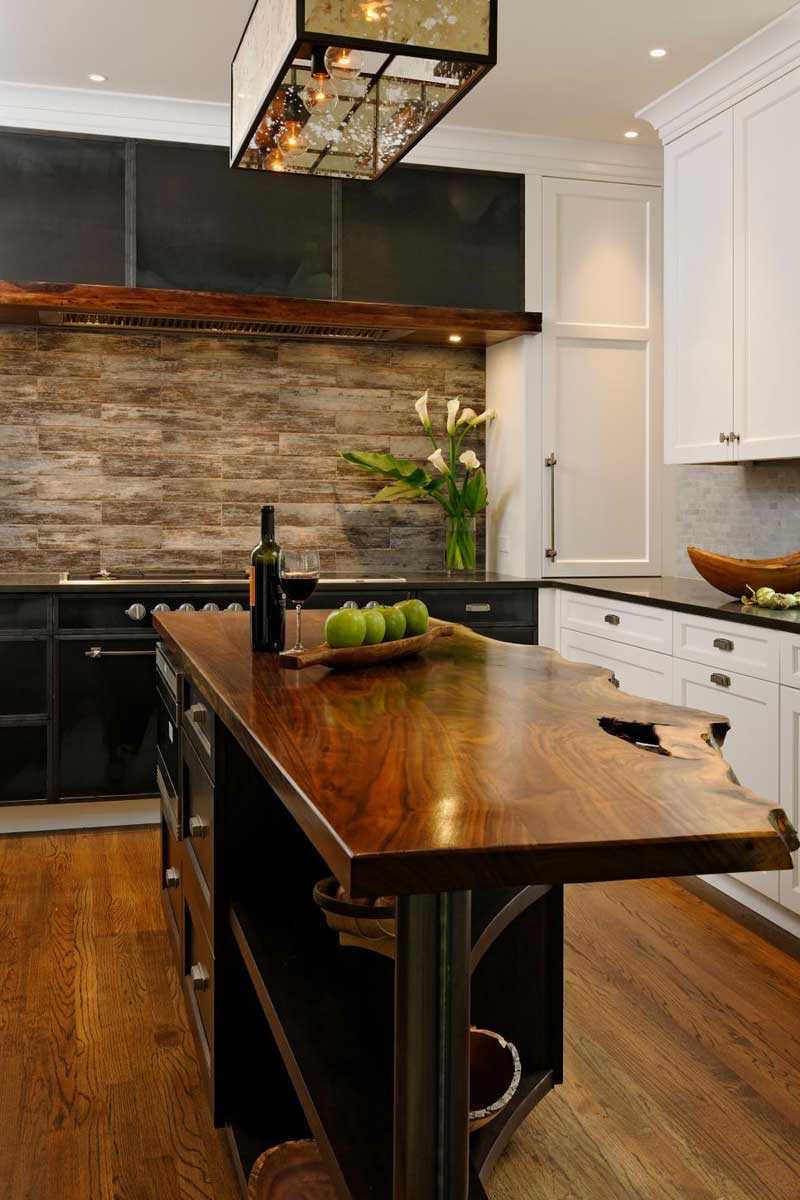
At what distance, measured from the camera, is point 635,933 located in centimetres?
317

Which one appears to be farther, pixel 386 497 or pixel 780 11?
pixel 386 497

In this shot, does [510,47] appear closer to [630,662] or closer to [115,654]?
[630,662]

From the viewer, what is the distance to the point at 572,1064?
2410 mm

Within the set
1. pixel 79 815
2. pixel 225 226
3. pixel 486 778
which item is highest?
pixel 225 226

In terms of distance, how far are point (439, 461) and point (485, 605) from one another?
76 cm

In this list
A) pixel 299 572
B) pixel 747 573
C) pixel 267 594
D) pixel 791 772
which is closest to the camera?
pixel 299 572

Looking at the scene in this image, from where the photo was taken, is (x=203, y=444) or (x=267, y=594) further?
(x=203, y=444)

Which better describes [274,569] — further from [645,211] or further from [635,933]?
[645,211]

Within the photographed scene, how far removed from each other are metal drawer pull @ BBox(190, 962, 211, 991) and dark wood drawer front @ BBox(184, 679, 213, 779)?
0.43 meters

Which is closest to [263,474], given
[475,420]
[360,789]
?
[475,420]

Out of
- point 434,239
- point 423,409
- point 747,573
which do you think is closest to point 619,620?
point 747,573

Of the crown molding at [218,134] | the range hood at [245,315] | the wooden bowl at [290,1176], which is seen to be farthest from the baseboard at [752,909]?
the crown molding at [218,134]

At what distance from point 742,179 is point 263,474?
237cm

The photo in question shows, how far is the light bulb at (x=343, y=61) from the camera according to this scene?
2189 mm
